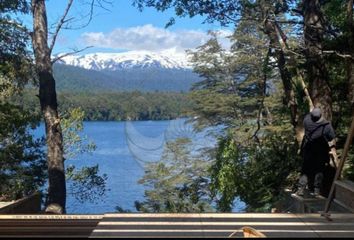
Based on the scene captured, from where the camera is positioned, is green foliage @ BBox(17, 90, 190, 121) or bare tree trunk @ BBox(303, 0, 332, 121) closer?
bare tree trunk @ BBox(303, 0, 332, 121)

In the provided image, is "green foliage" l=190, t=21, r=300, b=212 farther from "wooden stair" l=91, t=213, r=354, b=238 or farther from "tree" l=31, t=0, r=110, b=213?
"wooden stair" l=91, t=213, r=354, b=238

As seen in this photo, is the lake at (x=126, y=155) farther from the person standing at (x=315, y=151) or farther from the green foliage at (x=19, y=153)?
the person standing at (x=315, y=151)

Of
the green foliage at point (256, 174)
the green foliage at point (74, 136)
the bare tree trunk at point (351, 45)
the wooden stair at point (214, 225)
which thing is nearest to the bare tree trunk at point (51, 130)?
the green foliage at point (256, 174)

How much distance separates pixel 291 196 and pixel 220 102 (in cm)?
2353

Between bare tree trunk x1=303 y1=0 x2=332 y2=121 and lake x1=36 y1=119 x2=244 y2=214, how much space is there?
2.76 metres

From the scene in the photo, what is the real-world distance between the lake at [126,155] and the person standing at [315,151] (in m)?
3.21

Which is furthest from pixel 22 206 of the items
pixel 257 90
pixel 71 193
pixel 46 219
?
pixel 257 90

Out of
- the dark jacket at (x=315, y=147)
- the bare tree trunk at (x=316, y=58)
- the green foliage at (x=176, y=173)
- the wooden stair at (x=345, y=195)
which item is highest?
the bare tree trunk at (x=316, y=58)

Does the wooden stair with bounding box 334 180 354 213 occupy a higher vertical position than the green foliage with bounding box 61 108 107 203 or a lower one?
higher

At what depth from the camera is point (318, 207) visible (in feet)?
20.9

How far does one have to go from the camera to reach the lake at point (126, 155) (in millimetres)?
13434

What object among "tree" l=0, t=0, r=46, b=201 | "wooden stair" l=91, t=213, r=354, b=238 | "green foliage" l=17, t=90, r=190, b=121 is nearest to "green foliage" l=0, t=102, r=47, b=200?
"tree" l=0, t=0, r=46, b=201

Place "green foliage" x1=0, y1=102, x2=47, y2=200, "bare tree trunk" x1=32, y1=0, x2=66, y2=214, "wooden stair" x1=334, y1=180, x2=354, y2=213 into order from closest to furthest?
"wooden stair" x1=334, y1=180, x2=354, y2=213 < "bare tree trunk" x1=32, y1=0, x2=66, y2=214 < "green foliage" x1=0, y1=102, x2=47, y2=200

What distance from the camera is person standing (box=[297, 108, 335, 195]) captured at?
7.12m
